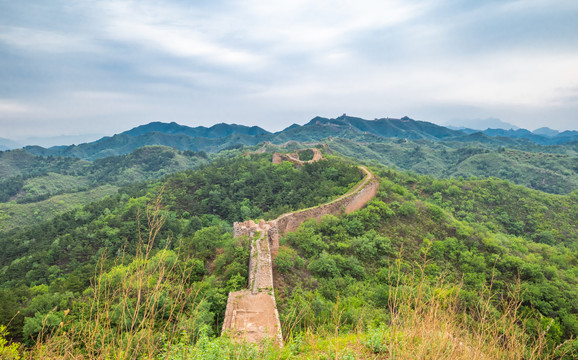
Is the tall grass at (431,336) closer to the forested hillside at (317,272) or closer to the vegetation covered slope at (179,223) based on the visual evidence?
the forested hillside at (317,272)

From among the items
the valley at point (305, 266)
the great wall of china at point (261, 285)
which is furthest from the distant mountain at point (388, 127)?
the great wall of china at point (261, 285)

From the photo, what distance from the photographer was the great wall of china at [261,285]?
8414 mm

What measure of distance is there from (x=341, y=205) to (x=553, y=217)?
25698 mm

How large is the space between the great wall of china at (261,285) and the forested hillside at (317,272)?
59 centimetres

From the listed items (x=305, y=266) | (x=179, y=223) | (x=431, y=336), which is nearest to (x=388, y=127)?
(x=179, y=223)

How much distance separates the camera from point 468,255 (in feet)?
57.2

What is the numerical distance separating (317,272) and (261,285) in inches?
154

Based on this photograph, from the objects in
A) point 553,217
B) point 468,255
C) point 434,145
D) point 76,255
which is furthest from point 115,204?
point 434,145

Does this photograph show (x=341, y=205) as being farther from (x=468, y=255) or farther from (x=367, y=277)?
(x=468, y=255)

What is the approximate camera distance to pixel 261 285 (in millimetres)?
11062

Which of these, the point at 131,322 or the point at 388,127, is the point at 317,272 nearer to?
the point at 131,322

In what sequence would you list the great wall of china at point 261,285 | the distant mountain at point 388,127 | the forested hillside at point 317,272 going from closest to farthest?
the forested hillside at point 317,272, the great wall of china at point 261,285, the distant mountain at point 388,127

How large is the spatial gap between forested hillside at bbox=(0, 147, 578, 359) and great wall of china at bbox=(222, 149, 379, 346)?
592 millimetres

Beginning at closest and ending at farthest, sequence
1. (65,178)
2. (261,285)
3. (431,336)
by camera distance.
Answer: (431,336) < (261,285) < (65,178)
